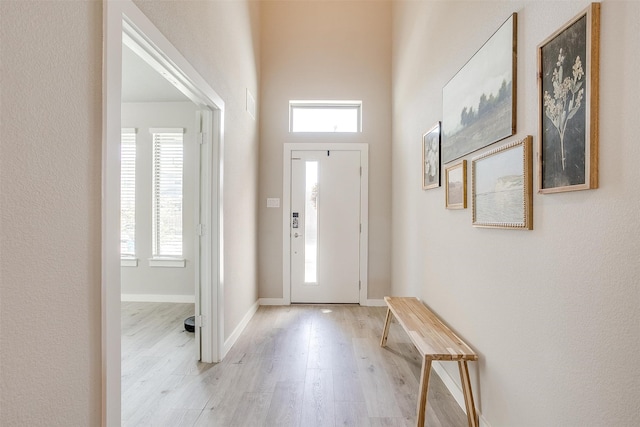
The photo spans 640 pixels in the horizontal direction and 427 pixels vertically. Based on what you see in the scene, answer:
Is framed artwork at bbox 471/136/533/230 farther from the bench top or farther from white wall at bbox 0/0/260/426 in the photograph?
white wall at bbox 0/0/260/426

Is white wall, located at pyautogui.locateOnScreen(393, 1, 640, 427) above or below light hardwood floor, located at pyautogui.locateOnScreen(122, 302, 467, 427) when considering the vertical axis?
above

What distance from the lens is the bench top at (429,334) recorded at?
1.70m

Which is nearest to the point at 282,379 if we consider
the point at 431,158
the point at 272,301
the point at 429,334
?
the point at 429,334

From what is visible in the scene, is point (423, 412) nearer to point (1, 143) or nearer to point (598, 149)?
point (598, 149)

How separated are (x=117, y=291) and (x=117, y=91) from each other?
80cm

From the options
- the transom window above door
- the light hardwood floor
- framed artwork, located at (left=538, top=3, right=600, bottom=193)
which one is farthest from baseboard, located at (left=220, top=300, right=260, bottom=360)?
framed artwork, located at (left=538, top=3, right=600, bottom=193)

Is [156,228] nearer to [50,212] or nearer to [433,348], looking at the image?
[50,212]

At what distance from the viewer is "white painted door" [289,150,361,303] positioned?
13.1 ft

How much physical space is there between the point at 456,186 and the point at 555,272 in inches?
36.7

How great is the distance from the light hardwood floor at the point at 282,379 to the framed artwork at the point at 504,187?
120 centimetres

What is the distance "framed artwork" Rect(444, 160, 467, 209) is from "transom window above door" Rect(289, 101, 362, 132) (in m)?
2.13

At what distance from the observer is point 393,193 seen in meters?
3.89

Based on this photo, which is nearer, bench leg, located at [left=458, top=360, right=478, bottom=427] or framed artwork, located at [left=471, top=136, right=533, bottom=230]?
framed artwork, located at [left=471, top=136, right=533, bottom=230]

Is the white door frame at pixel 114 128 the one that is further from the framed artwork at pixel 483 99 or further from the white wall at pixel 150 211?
the white wall at pixel 150 211
